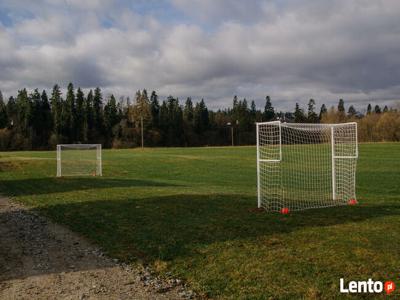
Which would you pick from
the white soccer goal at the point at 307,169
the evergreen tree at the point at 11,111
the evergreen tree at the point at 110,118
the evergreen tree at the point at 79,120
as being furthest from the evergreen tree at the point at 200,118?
the white soccer goal at the point at 307,169

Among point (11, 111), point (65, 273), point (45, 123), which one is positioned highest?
point (11, 111)

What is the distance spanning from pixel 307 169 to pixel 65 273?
24047 millimetres

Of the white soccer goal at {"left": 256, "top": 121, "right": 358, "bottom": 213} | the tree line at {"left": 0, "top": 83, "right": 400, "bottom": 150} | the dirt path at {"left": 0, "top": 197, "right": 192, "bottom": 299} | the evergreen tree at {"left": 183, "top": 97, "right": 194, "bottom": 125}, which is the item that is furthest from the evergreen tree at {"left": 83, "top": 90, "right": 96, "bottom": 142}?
the dirt path at {"left": 0, "top": 197, "right": 192, "bottom": 299}

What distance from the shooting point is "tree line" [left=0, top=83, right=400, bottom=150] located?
91000 millimetres

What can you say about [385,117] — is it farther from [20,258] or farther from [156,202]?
[20,258]

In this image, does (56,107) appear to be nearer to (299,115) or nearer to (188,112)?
(188,112)

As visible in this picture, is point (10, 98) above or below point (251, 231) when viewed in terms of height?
above

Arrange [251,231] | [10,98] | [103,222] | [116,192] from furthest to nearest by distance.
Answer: [10,98] → [116,192] → [103,222] → [251,231]

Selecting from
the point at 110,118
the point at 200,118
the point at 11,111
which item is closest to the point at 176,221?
the point at 110,118

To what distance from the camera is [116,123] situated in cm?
10438

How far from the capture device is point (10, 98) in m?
106

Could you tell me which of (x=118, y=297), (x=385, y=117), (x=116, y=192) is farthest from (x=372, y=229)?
(x=385, y=117)

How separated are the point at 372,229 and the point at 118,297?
602cm

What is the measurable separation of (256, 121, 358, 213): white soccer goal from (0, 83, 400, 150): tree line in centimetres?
6873
